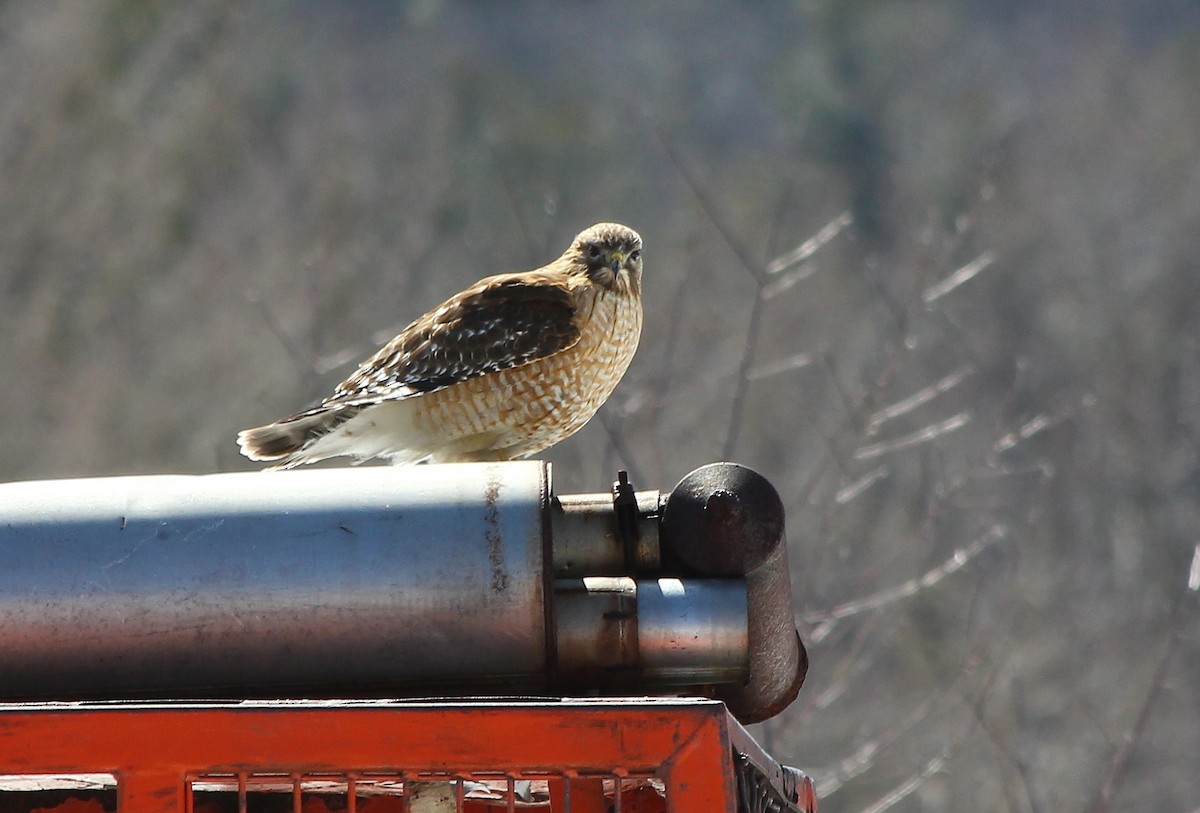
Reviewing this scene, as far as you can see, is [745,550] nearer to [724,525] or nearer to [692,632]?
[724,525]

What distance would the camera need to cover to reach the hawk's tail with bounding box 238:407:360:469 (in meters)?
5.28

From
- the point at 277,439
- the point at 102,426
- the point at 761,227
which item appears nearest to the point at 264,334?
the point at 102,426

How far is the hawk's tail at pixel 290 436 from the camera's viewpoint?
17.3 feet

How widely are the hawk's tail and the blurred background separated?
9.87ft

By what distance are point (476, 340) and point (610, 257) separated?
54 cm

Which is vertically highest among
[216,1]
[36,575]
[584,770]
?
[216,1]

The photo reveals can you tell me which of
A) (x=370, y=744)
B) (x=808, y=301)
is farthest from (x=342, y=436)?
(x=808, y=301)

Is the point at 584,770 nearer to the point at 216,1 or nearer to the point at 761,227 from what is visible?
the point at 761,227

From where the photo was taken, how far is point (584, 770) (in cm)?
232

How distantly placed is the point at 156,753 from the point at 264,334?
1657 cm

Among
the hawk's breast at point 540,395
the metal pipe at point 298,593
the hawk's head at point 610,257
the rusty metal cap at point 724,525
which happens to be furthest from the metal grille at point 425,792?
the hawk's head at point 610,257

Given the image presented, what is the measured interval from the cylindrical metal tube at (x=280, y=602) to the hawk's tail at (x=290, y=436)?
8.32 ft

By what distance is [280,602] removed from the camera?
8.74 feet

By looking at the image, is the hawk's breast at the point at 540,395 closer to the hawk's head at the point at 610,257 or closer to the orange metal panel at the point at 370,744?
the hawk's head at the point at 610,257
